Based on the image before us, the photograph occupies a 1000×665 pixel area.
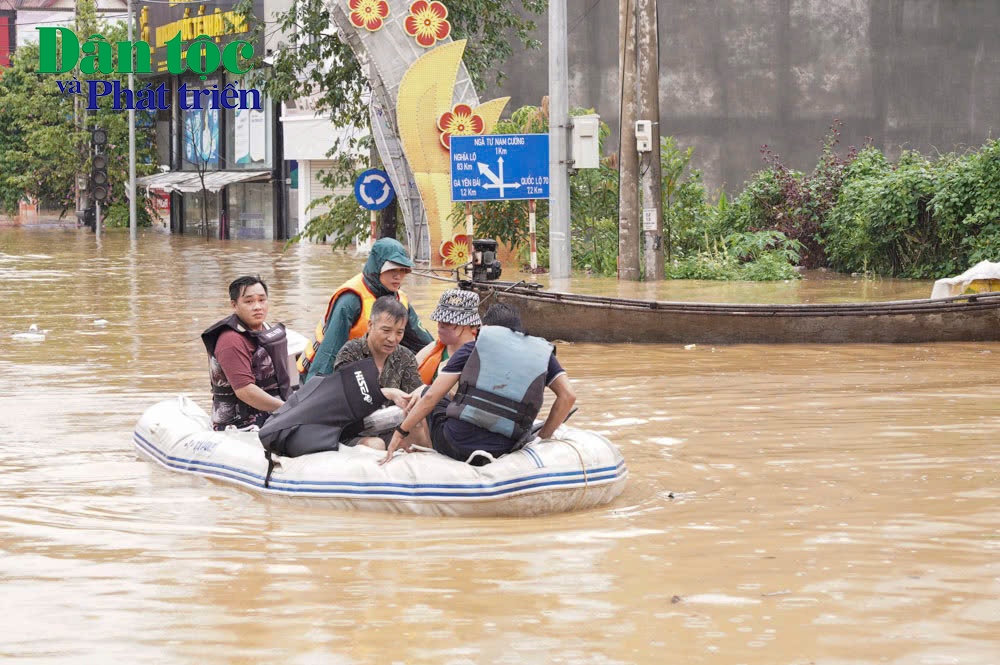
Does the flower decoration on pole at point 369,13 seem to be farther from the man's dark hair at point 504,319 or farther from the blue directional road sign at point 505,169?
the man's dark hair at point 504,319

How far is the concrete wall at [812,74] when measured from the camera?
103 feet

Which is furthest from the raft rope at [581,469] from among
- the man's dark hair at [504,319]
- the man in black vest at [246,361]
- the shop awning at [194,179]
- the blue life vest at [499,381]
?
the shop awning at [194,179]

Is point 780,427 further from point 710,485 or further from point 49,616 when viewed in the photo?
point 49,616

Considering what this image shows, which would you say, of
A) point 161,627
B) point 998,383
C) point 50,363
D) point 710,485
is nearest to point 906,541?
point 710,485

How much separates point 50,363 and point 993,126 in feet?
72.6

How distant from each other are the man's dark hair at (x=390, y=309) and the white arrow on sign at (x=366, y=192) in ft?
58.9

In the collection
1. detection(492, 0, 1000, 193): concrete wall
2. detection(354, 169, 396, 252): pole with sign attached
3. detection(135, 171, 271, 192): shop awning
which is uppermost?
detection(492, 0, 1000, 193): concrete wall

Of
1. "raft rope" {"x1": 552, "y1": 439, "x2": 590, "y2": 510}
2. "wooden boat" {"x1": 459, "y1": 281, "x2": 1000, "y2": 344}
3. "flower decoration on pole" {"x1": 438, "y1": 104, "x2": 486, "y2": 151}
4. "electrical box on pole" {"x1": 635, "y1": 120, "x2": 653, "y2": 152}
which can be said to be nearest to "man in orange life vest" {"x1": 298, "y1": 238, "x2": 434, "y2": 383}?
"raft rope" {"x1": 552, "y1": 439, "x2": 590, "y2": 510}

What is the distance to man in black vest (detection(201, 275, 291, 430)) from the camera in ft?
30.0

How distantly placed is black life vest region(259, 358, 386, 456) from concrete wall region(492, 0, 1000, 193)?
23334 millimetres

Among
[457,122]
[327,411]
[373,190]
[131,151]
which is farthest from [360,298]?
[131,151]

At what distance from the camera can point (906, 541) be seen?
290 inches

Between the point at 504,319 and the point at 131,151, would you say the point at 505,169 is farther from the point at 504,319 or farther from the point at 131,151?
the point at 131,151

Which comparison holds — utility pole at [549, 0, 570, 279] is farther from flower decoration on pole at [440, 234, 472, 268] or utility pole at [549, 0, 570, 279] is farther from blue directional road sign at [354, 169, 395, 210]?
blue directional road sign at [354, 169, 395, 210]
